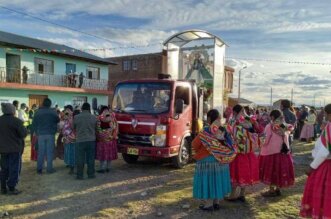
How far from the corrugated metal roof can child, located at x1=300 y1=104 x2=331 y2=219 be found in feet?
74.3

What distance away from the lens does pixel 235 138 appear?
6770 millimetres

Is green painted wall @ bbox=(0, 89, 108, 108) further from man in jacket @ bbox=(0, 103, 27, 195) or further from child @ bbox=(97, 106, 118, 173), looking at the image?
man in jacket @ bbox=(0, 103, 27, 195)

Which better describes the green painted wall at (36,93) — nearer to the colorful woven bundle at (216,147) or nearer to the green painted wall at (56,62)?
the green painted wall at (56,62)

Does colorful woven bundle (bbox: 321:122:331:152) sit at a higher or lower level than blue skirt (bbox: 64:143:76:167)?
higher

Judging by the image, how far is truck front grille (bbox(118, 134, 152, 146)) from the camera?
31.9ft

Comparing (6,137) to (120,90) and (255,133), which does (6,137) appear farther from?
(255,133)

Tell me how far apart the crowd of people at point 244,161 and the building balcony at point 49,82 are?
20.3m

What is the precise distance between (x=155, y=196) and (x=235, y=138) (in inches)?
82.7

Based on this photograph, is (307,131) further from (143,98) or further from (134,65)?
(134,65)

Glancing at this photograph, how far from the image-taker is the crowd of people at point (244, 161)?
512 cm

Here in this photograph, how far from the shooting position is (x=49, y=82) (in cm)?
2811

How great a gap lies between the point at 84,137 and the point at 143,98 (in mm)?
2188

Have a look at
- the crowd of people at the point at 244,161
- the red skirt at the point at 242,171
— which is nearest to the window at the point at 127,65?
the crowd of people at the point at 244,161

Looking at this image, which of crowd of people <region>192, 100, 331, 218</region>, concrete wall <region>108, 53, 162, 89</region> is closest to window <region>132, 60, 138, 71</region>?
concrete wall <region>108, 53, 162, 89</region>
